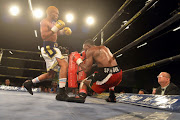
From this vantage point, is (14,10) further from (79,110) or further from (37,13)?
(79,110)

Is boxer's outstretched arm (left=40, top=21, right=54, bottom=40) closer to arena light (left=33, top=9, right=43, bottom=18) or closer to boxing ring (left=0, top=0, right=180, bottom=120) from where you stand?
boxing ring (left=0, top=0, right=180, bottom=120)

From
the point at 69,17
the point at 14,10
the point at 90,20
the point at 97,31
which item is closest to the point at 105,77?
the point at 90,20

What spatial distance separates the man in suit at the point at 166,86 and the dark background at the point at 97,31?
1.19 m

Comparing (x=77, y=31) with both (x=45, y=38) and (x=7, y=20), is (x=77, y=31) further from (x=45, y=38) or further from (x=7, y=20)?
(x=45, y=38)

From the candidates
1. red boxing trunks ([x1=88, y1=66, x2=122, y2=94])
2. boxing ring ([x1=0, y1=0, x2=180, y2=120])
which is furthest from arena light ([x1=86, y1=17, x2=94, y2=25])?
red boxing trunks ([x1=88, y1=66, x2=122, y2=94])

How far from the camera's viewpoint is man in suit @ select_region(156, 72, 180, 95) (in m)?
1.41

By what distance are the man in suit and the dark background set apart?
1.19 meters

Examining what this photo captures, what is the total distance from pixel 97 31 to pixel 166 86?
7.32 ft

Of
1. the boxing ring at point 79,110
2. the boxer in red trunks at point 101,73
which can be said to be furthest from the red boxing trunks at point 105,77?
the boxing ring at point 79,110

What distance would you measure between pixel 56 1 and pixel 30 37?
5.96 feet

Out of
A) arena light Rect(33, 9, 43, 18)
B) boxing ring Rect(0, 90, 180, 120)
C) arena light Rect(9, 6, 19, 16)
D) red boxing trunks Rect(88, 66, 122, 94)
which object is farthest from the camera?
arena light Rect(9, 6, 19, 16)

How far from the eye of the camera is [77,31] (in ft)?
11.5

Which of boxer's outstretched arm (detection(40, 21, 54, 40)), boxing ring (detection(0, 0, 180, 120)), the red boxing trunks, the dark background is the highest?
the dark background

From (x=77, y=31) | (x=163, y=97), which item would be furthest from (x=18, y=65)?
(x=163, y=97)
